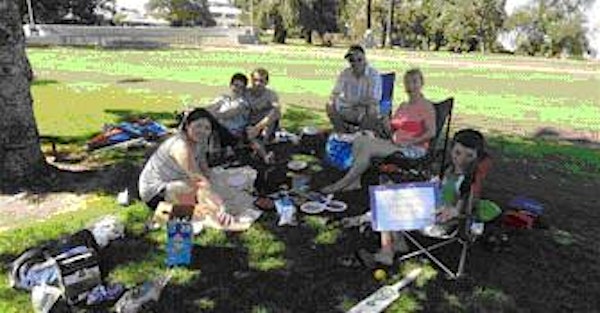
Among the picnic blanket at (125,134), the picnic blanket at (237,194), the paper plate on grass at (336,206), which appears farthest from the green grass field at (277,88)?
the paper plate on grass at (336,206)

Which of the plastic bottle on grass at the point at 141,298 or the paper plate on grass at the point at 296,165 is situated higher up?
the paper plate on grass at the point at 296,165

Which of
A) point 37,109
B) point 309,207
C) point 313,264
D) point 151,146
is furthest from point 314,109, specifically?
point 313,264

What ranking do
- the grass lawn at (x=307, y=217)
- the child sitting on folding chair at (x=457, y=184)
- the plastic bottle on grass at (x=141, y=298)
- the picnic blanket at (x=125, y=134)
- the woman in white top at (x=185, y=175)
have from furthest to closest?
the picnic blanket at (x=125, y=134) → the woman in white top at (x=185, y=175) → the child sitting on folding chair at (x=457, y=184) → the grass lawn at (x=307, y=217) → the plastic bottle on grass at (x=141, y=298)

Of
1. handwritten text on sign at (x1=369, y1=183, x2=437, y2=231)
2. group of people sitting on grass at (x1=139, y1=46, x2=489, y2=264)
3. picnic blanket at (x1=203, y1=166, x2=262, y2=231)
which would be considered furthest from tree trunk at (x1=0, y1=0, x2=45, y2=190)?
handwritten text on sign at (x1=369, y1=183, x2=437, y2=231)

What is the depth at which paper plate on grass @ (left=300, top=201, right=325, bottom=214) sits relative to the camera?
5.99 metres

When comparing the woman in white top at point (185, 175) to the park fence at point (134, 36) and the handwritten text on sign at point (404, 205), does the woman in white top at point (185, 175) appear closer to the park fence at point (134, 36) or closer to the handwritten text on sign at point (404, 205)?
the handwritten text on sign at point (404, 205)

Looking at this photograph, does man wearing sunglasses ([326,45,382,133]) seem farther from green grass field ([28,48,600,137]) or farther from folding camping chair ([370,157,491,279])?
green grass field ([28,48,600,137])

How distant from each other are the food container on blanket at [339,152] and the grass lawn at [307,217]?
1503 mm

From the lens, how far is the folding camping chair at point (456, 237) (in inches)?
179

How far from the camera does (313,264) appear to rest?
5000mm

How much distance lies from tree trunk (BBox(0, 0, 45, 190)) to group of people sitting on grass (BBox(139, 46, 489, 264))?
1951 mm

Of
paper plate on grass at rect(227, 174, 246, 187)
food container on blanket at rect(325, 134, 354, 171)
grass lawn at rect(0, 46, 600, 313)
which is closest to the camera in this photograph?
grass lawn at rect(0, 46, 600, 313)

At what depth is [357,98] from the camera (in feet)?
25.9

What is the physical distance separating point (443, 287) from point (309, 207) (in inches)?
71.0
